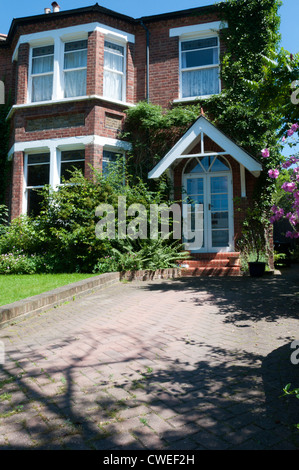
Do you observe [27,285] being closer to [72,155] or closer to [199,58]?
[72,155]

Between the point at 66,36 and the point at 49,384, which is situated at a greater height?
the point at 66,36

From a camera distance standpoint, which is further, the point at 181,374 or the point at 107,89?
the point at 107,89

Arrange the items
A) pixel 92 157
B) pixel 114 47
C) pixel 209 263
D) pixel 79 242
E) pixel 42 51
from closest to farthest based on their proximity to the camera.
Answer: pixel 79 242, pixel 209 263, pixel 92 157, pixel 114 47, pixel 42 51

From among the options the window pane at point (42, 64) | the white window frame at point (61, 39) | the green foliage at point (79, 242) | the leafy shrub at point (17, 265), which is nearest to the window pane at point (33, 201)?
the green foliage at point (79, 242)

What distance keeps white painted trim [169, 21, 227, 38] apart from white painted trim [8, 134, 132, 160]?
4353 millimetres

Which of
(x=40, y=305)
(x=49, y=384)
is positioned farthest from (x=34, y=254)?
(x=49, y=384)

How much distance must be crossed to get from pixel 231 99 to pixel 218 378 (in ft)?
33.9

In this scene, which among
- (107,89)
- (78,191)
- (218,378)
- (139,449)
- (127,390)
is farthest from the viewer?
(107,89)

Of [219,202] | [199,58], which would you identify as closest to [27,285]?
[219,202]

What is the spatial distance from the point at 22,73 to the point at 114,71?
10.9ft

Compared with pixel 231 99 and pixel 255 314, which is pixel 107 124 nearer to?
pixel 231 99

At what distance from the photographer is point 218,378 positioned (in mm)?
3215

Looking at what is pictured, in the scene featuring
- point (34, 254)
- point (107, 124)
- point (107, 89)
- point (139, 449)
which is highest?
point (107, 89)

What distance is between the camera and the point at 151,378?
324 centimetres
